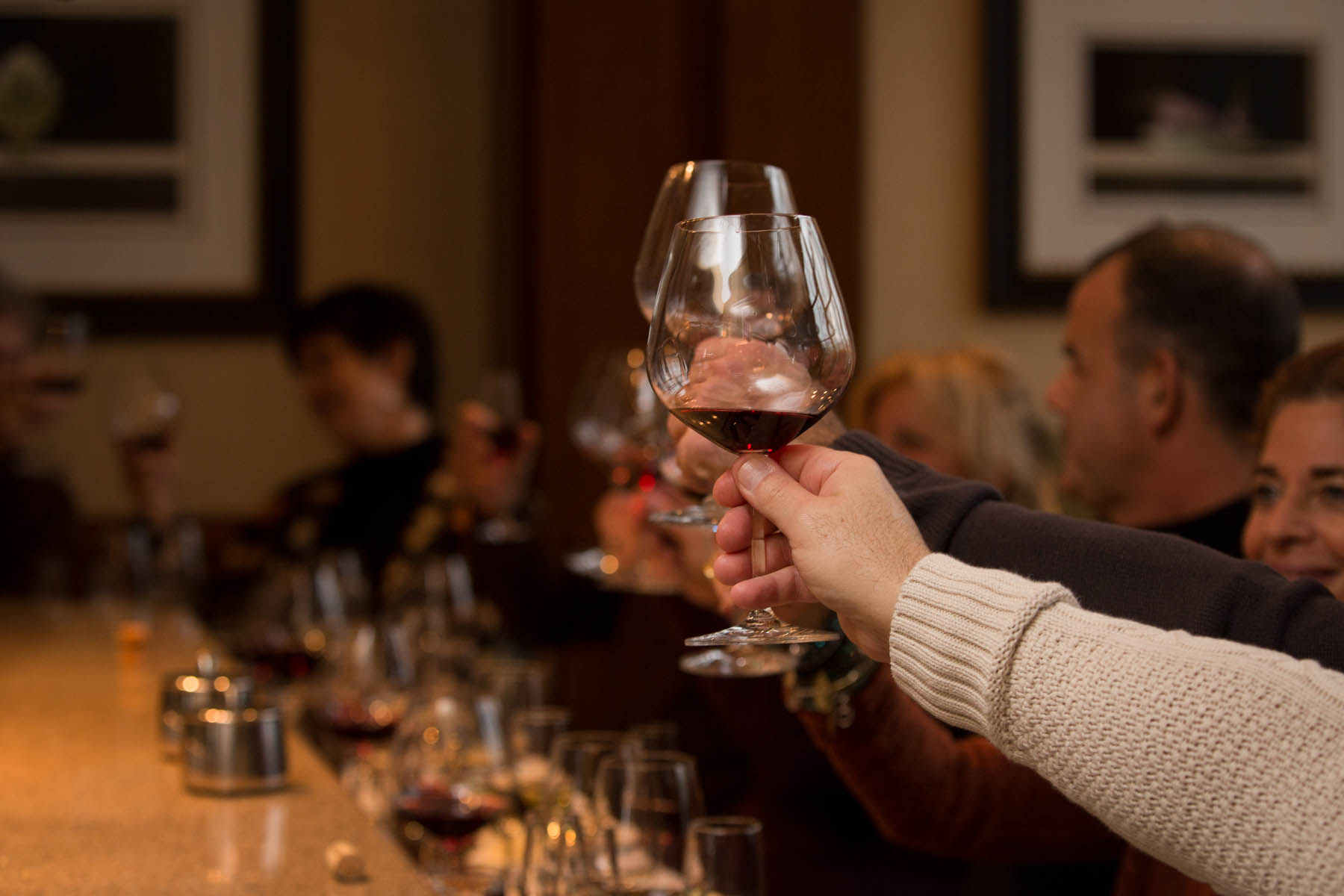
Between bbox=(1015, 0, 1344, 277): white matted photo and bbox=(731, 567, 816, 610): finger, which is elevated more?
bbox=(1015, 0, 1344, 277): white matted photo

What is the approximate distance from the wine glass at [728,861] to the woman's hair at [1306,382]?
69 centimetres

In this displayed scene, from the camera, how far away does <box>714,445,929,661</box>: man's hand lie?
81cm

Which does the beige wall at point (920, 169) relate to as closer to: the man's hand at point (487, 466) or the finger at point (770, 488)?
the man's hand at point (487, 466)

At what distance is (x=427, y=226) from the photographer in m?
4.01

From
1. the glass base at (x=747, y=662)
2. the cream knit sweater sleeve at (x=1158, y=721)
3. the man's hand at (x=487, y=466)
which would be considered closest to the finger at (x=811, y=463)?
the cream knit sweater sleeve at (x=1158, y=721)

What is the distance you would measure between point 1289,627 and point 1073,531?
0.50 feet

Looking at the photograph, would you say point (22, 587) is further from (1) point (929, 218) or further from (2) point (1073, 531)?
(2) point (1073, 531)

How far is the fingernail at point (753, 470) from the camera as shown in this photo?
2.82 feet

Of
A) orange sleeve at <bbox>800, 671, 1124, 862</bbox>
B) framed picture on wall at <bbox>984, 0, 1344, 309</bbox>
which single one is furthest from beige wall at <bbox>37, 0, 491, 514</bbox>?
orange sleeve at <bbox>800, 671, 1124, 862</bbox>

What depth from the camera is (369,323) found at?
3469 mm

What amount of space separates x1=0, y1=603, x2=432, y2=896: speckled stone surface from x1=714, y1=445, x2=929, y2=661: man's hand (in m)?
0.44

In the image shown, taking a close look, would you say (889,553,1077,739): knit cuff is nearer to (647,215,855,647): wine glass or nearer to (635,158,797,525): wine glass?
(647,215,855,647): wine glass

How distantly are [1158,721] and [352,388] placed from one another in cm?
299

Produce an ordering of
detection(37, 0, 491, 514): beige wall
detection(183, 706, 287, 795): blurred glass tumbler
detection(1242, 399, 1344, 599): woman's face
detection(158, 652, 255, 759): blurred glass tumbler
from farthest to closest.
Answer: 1. detection(37, 0, 491, 514): beige wall
2. detection(158, 652, 255, 759): blurred glass tumbler
3. detection(183, 706, 287, 795): blurred glass tumbler
4. detection(1242, 399, 1344, 599): woman's face
